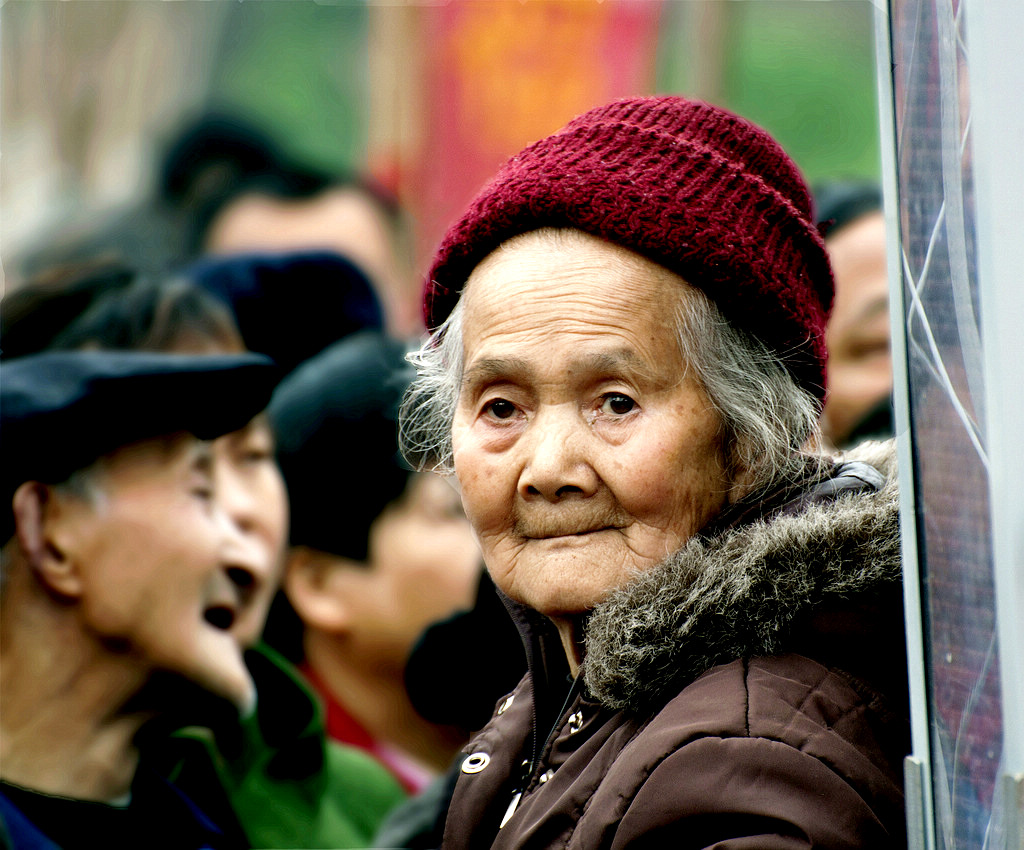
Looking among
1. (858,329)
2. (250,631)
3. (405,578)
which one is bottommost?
(250,631)

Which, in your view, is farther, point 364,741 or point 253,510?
point 364,741

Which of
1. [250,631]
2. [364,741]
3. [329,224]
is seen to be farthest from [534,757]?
[329,224]

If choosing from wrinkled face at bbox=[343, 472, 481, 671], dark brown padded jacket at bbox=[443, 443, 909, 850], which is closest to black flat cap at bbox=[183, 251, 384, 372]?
wrinkled face at bbox=[343, 472, 481, 671]

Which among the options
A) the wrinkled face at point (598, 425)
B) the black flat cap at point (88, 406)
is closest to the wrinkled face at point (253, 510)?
the black flat cap at point (88, 406)

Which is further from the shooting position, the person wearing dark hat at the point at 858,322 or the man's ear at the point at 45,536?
the person wearing dark hat at the point at 858,322

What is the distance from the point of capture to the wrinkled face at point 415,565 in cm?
383

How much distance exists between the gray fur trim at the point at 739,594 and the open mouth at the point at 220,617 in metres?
2.29

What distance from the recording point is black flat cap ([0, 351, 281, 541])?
10.5ft

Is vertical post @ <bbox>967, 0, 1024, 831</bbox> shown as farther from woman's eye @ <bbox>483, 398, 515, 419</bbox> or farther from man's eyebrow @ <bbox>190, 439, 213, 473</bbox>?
man's eyebrow @ <bbox>190, 439, 213, 473</bbox>

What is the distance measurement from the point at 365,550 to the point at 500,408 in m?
2.19

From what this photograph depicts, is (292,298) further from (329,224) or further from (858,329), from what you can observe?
(858,329)

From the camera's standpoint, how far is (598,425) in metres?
1.62

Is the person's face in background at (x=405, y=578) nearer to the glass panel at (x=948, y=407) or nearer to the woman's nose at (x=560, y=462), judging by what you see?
the woman's nose at (x=560, y=462)

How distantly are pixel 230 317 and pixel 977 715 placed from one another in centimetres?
297
